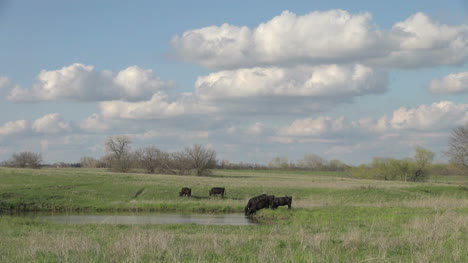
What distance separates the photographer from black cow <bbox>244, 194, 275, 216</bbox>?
30594 mm

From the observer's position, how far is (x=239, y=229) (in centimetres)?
1984

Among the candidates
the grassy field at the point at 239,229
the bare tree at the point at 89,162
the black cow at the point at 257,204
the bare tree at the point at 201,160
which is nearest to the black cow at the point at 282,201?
the black cow at the point at 257,204

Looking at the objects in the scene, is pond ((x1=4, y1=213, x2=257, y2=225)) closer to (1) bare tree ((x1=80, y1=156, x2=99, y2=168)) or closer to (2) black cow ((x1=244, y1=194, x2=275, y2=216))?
(2) black cow ((x1=244, y1=194, x2=275, y2=216))

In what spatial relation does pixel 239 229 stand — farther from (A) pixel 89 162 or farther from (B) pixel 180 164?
(A) pixel 89 162

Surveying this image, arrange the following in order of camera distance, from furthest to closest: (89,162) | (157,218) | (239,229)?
(89,162) < (157,218) < (239,229)

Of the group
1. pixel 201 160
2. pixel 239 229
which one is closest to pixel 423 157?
pixel 201 160

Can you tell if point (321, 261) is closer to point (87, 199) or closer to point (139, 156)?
point (87, 199)

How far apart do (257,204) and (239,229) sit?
10952 mm

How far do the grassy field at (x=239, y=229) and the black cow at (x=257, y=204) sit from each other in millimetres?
639

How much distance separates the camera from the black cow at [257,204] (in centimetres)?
3059

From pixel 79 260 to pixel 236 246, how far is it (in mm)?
4359

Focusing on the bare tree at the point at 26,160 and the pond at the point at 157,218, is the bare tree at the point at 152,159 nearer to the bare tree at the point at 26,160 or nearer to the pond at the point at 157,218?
the bare tree at the point at 26,160

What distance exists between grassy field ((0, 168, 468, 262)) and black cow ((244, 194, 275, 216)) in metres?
0.64

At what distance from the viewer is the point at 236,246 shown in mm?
13258
